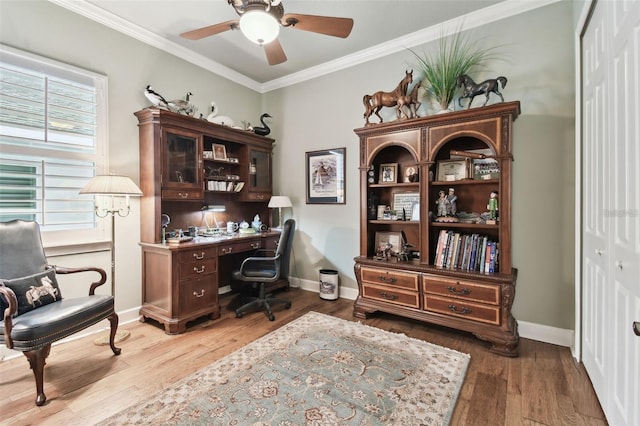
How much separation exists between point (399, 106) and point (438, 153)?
636mm

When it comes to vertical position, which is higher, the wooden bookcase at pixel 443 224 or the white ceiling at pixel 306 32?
the white ceiling at pixel 306 32

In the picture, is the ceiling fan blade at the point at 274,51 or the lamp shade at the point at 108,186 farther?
the lamp shade at the point at 108,186

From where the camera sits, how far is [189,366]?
85.0 inches

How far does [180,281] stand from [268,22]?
2.33 metres

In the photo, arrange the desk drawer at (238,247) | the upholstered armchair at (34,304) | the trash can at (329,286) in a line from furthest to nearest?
the trash can at (329,286), the desk drawer at (238,247), the upholstered armchair at (34,304)

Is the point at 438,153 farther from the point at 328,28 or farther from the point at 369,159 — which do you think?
the point at 328,28

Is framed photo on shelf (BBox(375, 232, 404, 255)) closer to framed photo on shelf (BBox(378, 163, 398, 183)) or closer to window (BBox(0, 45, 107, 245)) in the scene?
framed photo on shelf (BBox(378, 163, 398, 183))

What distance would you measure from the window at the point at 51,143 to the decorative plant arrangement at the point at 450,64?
3272 millimetres

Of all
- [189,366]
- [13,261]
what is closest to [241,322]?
[189,366]

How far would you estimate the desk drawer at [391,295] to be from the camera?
2783 millimetres

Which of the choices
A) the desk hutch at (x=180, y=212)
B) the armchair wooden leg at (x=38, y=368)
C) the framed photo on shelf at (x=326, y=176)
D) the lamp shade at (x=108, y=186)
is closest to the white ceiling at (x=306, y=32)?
the desk hutch at (x=180, y=212)

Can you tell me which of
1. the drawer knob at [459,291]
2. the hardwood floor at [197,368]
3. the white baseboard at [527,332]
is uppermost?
the drawer knob at [459,291]

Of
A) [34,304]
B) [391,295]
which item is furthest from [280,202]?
[34,304]

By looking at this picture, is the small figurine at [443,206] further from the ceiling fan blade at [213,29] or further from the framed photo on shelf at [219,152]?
the framed photo on shelf at [219,152]
